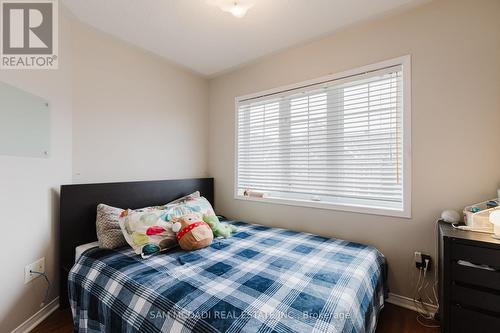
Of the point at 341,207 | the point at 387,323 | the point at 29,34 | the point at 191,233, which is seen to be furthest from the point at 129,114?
the point at 387,323

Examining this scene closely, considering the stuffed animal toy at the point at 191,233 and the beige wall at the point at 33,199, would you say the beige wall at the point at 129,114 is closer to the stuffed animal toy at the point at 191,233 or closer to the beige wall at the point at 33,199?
the beige wall at the point at 33,199

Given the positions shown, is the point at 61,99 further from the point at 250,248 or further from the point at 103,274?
the point at 250,248

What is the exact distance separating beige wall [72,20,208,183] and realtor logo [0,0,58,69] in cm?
18

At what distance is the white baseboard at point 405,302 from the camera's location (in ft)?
5.64

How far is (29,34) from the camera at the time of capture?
1629 millimetres

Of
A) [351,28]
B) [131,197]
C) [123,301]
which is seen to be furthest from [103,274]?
[351,28]

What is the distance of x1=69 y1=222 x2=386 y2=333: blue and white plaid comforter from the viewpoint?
0.98 metres

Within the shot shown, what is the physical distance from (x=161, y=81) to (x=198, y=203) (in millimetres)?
1478

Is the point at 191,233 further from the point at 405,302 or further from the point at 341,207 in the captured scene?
the point at 405,302

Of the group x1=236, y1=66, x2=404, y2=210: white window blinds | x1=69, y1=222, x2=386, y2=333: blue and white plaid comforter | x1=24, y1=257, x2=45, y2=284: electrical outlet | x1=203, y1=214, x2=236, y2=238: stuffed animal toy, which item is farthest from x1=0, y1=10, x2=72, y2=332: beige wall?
x1=236, y1=66, x2=404, y2=210: white window blinds

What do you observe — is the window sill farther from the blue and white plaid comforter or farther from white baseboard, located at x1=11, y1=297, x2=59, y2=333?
white baseboard, located at x1=11, y1=297, x2=59, y2=333

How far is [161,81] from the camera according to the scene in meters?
2.56

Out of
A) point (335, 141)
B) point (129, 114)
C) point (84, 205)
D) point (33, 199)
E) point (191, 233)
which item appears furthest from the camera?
point (129, 114)

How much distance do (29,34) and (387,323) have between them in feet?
11.1
